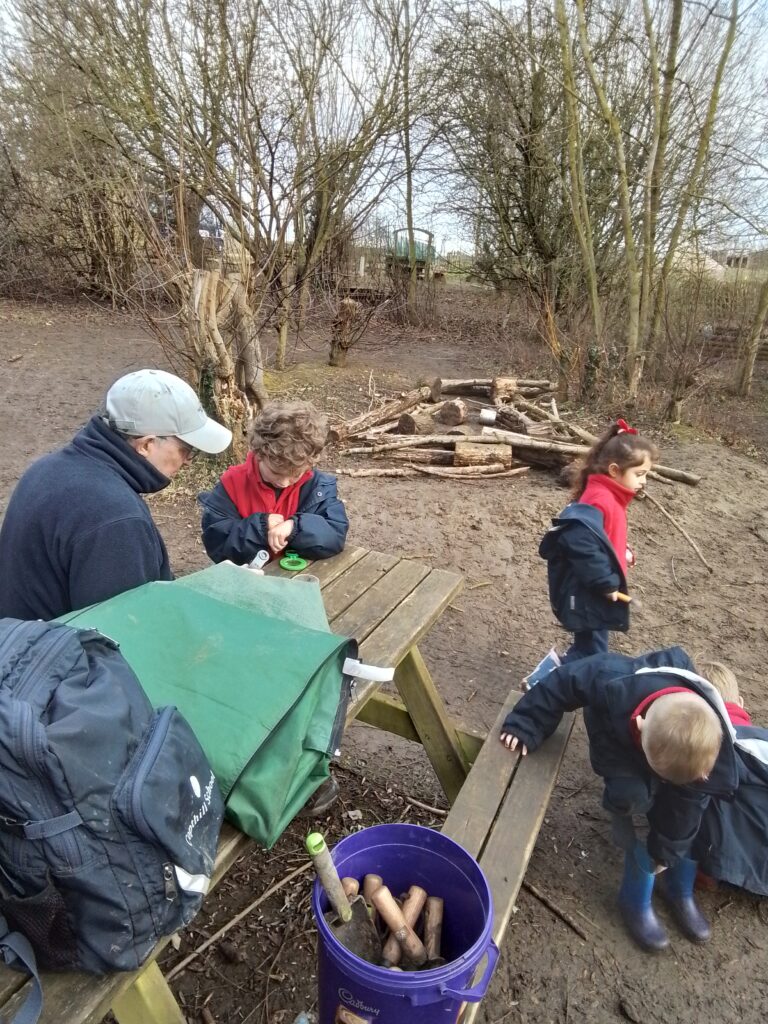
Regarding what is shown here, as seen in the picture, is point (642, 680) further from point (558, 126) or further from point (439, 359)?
point (558, 126)

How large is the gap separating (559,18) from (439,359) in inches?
229

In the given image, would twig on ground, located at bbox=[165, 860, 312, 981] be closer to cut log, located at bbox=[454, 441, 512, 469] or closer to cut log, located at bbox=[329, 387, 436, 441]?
cut log, located at bbox=[454, 441, 512, 469]

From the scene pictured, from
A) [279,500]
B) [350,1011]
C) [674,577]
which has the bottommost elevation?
[674,577]

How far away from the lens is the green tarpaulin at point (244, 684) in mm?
1344

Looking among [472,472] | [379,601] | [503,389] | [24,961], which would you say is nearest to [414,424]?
[472,472]

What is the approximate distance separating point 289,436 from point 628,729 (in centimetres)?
164

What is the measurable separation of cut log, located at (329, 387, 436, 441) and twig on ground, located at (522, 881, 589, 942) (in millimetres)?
5329

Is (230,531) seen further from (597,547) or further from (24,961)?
(24,961)

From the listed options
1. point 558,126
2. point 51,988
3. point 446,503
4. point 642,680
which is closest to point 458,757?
point 642,680

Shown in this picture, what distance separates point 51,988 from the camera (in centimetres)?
110

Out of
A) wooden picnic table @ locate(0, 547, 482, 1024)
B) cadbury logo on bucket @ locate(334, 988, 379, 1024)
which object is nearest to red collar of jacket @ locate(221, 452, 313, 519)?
wooden picnic table @ locate(0, 547, 482, 1024)

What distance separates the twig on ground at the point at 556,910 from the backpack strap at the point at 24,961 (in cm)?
190

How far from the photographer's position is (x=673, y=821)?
2.22 meters

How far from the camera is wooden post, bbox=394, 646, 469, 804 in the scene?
266 centimetres
